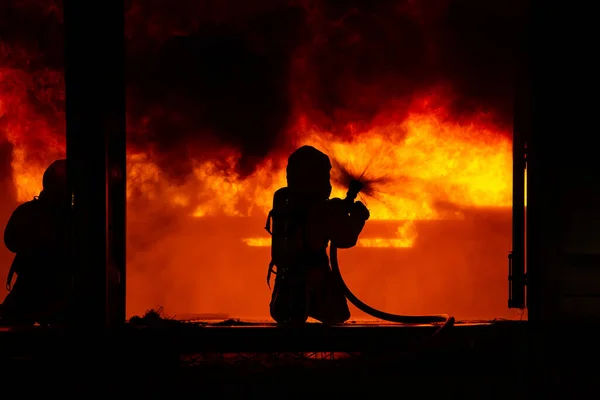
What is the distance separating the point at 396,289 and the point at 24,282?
5.12m

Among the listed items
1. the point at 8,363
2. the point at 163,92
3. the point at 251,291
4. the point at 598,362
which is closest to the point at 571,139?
the point at 598,362

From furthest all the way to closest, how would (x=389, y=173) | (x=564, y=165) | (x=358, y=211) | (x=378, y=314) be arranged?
(x=389, y=173), (x=358, y=211), (x=378, y=314), (x=564, y=165)

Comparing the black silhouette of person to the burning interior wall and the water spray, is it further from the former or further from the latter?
the water spray

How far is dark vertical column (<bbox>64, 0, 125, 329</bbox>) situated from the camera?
470 cm

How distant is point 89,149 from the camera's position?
15.5 feet

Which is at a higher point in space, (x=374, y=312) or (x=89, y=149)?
(x=89, y=149)

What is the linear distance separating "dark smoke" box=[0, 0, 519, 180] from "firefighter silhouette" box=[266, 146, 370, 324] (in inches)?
95.8

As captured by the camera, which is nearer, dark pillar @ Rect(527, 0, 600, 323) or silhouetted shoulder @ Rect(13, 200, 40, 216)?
dark pillar @ Rect(527, 0, 600, 323)

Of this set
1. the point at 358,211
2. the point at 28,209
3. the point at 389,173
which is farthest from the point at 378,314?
the point at 28,209

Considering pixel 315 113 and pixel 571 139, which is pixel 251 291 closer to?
pixel 315 113

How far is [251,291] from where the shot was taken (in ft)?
32.6

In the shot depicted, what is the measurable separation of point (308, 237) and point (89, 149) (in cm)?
200

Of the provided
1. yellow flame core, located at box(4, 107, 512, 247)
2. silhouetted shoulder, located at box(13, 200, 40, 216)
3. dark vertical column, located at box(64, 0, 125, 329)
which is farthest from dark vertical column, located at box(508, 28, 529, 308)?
silhouetted shoulder, located at box(13, 200, 40, 216)

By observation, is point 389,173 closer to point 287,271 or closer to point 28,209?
point 287,271
